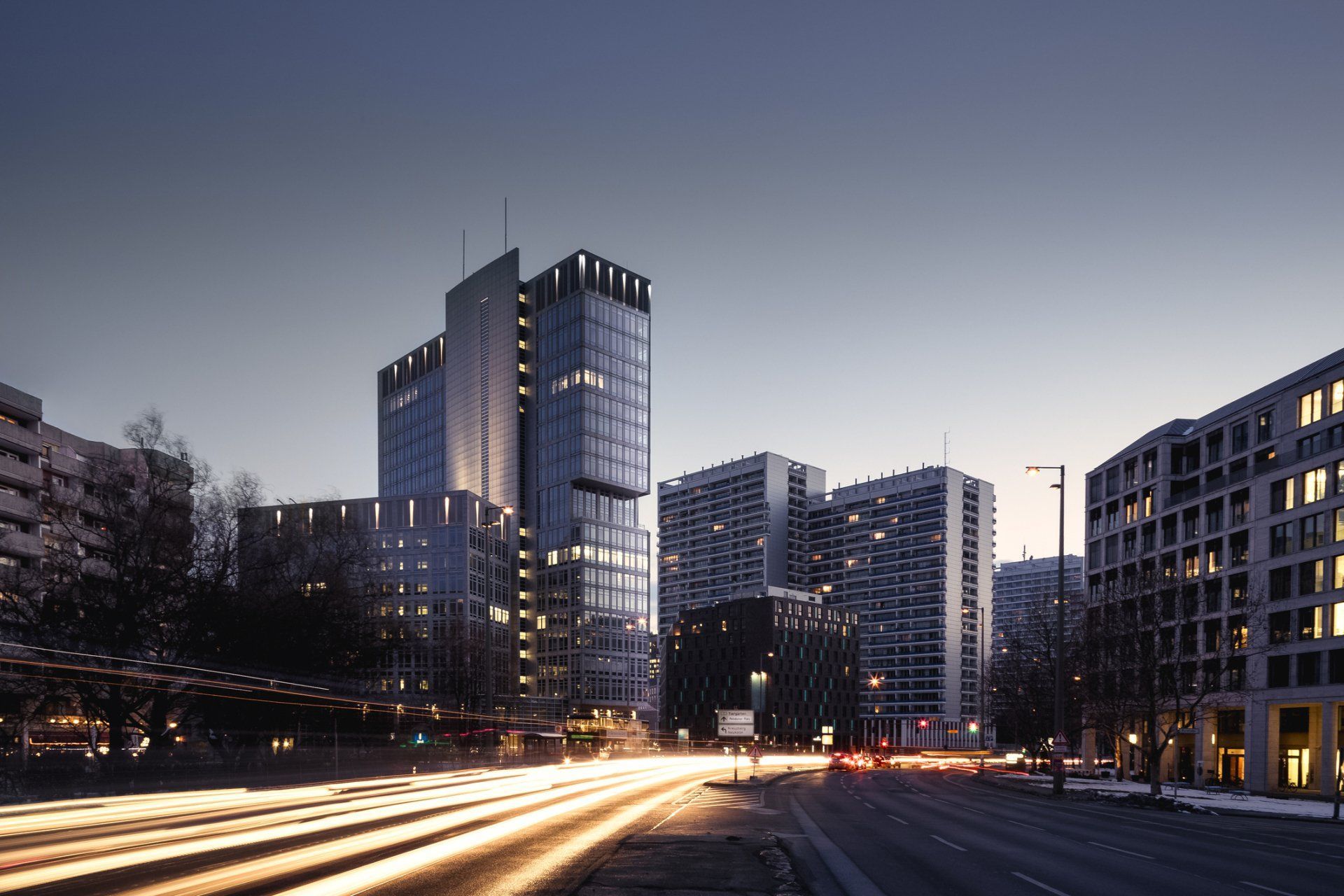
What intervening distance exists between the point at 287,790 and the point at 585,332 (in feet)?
502

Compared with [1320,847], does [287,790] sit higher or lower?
lower

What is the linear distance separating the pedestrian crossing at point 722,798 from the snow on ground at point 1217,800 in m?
20.9

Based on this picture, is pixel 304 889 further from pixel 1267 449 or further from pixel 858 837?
pixel 1267 449

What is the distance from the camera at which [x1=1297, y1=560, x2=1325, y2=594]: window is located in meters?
67.6

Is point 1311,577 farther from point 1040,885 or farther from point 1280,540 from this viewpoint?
point 1040,885

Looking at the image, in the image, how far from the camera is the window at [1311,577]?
222 ft

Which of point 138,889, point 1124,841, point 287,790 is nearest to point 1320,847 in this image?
point 1124,841

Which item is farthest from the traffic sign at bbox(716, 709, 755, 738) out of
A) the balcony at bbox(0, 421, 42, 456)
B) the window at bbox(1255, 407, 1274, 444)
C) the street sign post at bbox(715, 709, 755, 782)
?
the balcony at bbox(0, 421, 42, 456)

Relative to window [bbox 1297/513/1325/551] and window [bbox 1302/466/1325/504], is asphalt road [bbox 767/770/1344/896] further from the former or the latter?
window [bbox 1302/466/1325/504]

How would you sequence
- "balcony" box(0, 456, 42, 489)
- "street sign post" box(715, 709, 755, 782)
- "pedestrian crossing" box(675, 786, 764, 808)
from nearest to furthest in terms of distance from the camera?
1. "pedestrian crossing" box(675, 786, 764, 808)
2. "street sign post" box(715, 709, 755, 782)
3. "balcony" box(0, 456, 42, 489)

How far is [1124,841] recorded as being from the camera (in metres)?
28.6

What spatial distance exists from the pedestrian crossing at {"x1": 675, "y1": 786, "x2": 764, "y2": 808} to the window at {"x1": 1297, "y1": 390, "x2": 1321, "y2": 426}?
47.0 m

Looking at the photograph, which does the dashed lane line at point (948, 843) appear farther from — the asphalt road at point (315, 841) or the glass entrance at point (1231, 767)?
the glass entrance at point (1231, 767)

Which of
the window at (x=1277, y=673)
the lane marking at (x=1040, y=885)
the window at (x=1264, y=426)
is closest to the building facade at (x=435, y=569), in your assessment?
the window at (x=1264, y=426)
